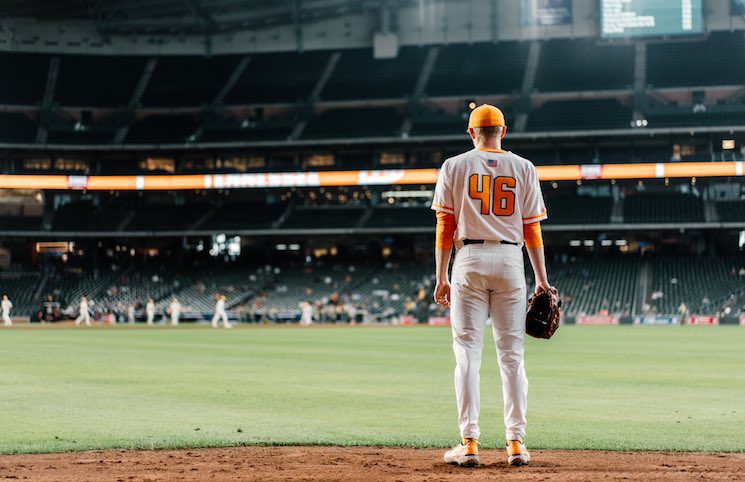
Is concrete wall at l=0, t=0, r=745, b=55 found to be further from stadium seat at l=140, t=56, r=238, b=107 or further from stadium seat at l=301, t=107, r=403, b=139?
stadium seat at l=301, t=107, r=403, b=139

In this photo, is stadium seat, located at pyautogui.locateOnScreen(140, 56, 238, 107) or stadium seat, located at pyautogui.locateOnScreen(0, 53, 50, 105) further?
stadium seat, located at pyautogui.locateOnScreen(140, 56, 238, 107)

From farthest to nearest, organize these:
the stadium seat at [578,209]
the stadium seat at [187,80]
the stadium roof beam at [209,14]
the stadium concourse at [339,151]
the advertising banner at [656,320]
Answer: the stadium seat at [187,80] < the stadium roof beam at [209,14] < the stadium seat at [578,209] < the stadium concourse at [339,151] < the advertising banner at [656,320]

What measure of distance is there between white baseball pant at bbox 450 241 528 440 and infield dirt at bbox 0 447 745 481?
0.47m

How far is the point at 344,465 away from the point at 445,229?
6.93 feet

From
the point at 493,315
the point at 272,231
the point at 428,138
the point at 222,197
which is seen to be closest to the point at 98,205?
the point at 222,197

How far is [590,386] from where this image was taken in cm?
1647

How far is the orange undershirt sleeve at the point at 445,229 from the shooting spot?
26.4ft

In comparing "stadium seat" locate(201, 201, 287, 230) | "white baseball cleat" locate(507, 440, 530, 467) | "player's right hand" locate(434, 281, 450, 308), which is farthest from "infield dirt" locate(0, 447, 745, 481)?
"stadium seat" locate(201, 201, 287, 230)

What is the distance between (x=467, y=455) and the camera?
782 cm

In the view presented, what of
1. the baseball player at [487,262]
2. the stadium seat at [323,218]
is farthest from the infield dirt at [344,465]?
the stadium seat at [323,218]

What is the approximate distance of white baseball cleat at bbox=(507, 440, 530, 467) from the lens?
→ 25.7 ft

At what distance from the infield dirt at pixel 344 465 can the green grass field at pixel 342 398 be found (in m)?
0.56

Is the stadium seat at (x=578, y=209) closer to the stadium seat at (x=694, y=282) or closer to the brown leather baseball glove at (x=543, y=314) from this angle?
the stadium seat at (x=694, y=282)

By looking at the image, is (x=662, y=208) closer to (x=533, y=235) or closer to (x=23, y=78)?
(x=23, y=78)
